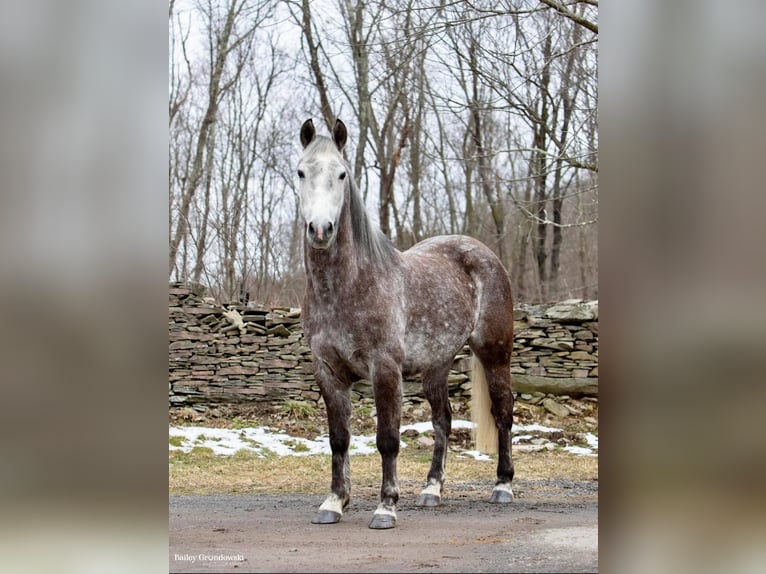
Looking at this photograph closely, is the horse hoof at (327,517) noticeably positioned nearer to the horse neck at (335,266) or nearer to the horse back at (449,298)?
the horse back at (449,298)

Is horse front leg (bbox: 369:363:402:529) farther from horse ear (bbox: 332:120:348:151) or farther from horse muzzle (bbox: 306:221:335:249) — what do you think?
horse ear (bbox: 332:120:348:151)

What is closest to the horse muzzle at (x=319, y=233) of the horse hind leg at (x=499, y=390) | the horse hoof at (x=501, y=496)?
the horse hind leg at (x=499, y=390)

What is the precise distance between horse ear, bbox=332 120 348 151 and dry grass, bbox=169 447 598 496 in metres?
2.77

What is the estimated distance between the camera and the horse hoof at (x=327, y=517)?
4234mm

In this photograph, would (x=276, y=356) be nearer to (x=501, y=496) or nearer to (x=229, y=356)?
(x=229, y=356)

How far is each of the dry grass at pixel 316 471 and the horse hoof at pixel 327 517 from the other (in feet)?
4.37

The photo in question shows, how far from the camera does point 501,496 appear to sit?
5059 millimetres

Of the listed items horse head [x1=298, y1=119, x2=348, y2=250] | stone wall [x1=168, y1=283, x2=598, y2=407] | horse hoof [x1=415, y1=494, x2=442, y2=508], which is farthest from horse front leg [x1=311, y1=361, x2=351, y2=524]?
stone wall [x1=168, y1=283, x2=598, y2=407]
